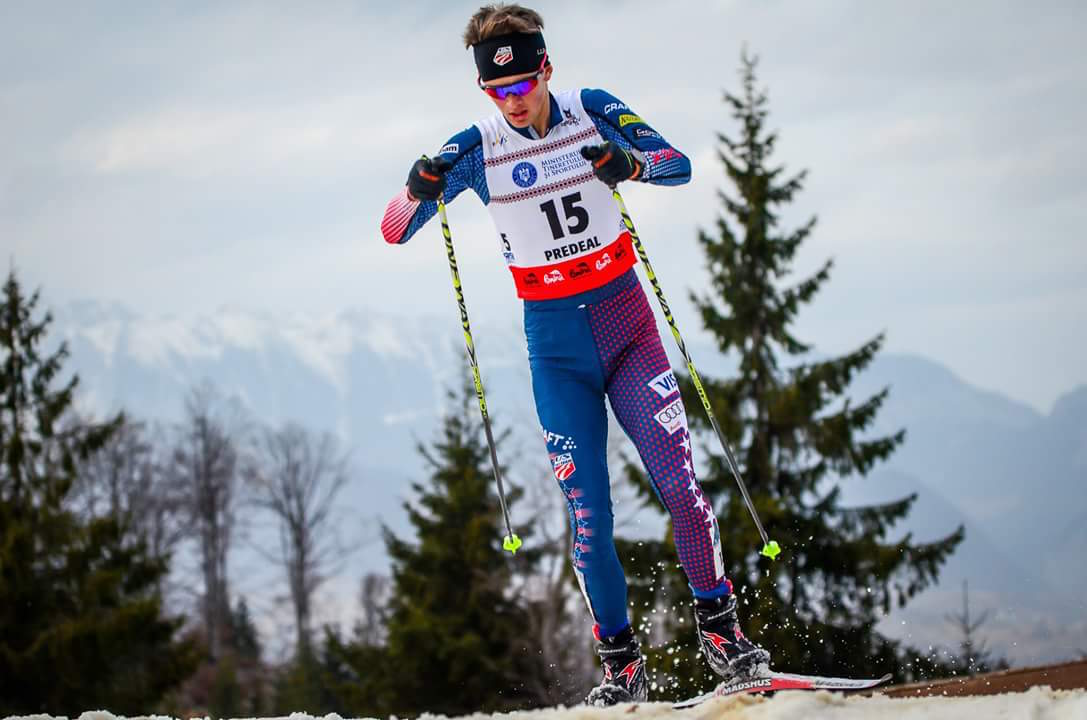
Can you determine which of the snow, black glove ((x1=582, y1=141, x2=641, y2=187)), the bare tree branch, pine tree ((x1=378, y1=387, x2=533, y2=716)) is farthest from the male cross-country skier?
the bare tree branch

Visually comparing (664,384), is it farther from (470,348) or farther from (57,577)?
(57,577)

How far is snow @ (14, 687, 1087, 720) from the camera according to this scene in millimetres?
3658

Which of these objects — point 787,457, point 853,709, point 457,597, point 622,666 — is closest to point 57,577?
point 457,597

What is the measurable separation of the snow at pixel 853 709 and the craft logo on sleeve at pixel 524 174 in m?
2.52

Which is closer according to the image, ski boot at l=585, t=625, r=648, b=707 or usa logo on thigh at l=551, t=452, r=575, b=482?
usa logo on thigh at l=551, t=452, r=575, b=482

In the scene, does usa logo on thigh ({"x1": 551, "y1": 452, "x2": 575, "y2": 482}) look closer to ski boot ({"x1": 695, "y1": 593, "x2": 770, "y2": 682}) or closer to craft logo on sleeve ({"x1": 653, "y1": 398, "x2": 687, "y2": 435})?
craft logo on sleeve ({"x1": 653, "y1": 398, "x2": 687, "y2": 435})

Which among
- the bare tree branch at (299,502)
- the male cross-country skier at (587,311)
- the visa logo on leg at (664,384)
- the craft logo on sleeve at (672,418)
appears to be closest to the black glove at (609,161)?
the male cross-country skier at (587,311)

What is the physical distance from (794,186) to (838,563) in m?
7.22

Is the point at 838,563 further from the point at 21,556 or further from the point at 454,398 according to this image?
the point at 21,556

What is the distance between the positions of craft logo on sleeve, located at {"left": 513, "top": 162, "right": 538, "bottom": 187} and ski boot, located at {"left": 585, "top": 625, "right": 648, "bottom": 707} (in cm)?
229

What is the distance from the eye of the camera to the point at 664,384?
5.30 m

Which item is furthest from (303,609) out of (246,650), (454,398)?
(454,398)

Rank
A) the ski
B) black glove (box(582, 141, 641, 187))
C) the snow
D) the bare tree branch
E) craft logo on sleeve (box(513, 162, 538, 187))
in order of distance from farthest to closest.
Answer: the bare tree branch, craft logo on sleeve (box(513, 162, 538, 187)), the ski, black glove (box(582, 141, 641, 187)), the snow

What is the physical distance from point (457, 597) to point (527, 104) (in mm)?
20433
